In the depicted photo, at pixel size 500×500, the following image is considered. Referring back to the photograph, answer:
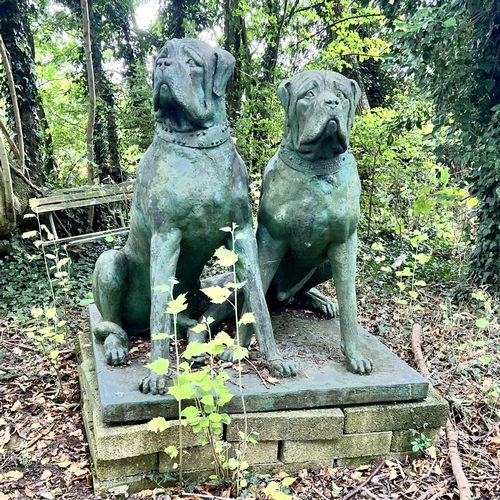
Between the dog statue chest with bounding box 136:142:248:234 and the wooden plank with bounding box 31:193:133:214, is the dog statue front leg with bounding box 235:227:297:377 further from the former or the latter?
the wooden plank with bounding box 31:193:133:214

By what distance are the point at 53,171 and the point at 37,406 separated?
718 centimetres

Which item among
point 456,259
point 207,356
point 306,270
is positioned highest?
point 306,270

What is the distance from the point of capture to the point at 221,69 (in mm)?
2658

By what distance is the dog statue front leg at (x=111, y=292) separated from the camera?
3.07 metres

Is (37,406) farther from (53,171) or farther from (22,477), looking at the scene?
(53,171)

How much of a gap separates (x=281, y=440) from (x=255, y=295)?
808mm

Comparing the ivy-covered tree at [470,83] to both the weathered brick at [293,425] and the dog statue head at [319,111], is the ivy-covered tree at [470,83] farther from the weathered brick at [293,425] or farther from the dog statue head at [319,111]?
the weathered brick at [293,425]

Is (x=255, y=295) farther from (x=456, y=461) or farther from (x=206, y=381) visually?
(x=456, y=461)

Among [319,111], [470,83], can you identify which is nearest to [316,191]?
[319,111]

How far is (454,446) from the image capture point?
2.89 m

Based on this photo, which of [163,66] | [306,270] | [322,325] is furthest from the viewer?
[322,325]

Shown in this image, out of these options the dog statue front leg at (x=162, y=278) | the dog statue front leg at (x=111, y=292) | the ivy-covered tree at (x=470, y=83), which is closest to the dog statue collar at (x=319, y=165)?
the dog statue front leg at (x=162, y=278)

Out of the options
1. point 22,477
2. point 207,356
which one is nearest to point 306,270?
point 207,356

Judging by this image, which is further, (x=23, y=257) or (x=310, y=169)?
(x=23, y=257)
